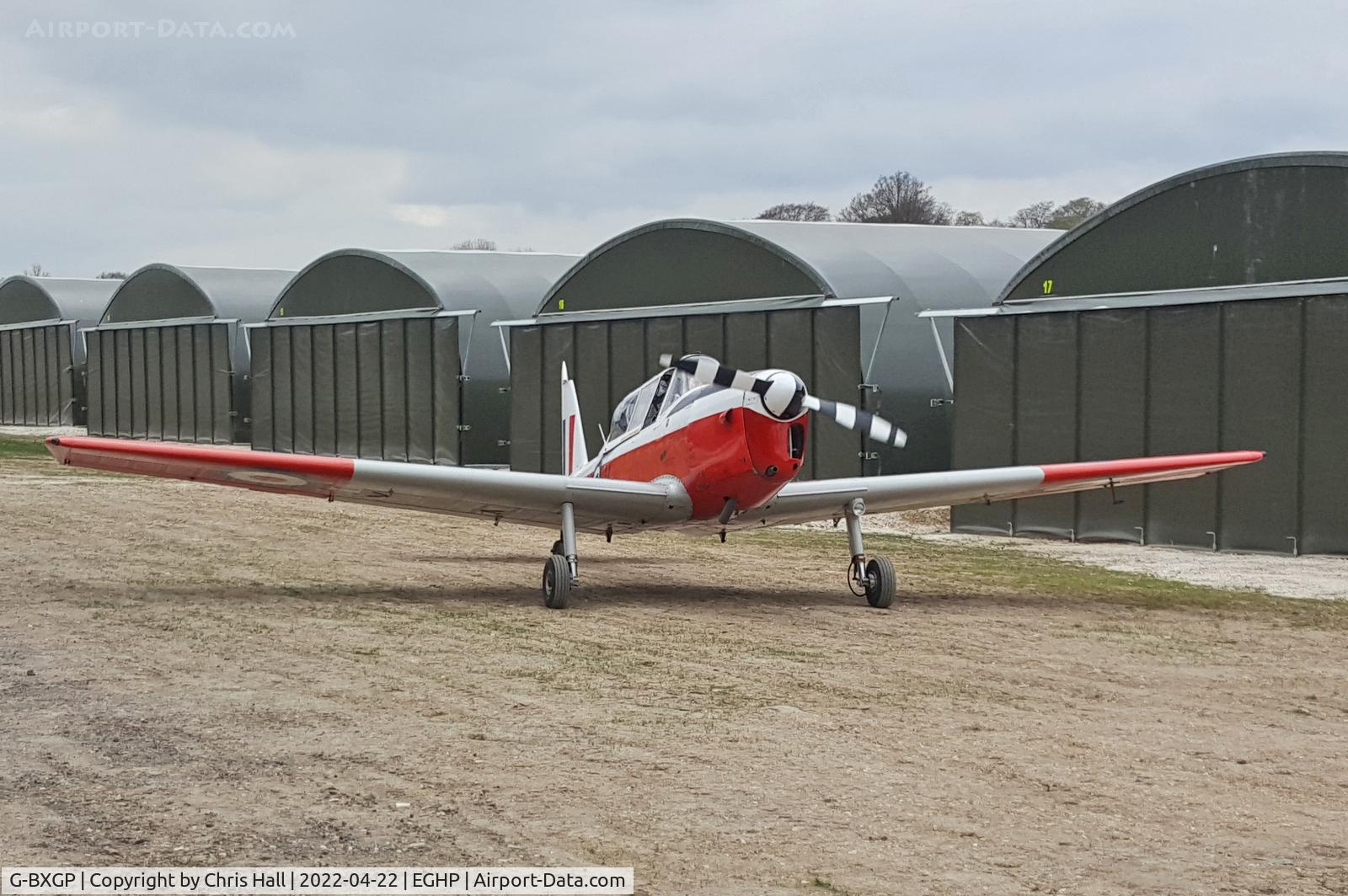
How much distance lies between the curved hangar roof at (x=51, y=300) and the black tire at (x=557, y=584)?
4349cm

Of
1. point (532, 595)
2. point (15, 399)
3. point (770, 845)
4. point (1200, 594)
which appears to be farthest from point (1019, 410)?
point (15, 399)

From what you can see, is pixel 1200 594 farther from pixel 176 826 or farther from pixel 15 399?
pixel 15 399

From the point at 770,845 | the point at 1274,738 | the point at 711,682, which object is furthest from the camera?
the point at 711,682

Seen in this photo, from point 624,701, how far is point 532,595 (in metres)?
5.77

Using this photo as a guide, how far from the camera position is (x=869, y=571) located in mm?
14359

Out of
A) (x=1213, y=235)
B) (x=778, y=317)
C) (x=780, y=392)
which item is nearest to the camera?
(x=780, y=392)

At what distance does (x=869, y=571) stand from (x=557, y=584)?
9.96 feet

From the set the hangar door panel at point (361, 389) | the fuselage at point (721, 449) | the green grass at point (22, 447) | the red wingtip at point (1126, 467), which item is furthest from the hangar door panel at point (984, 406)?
the green grass at point (22, 447)

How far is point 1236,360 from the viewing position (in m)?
19.5

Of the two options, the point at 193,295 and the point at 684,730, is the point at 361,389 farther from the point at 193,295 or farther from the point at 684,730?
the point at 684,730

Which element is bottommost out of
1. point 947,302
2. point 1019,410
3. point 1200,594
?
point 1200,594

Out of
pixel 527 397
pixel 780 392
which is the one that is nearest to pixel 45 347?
pixel 527 397

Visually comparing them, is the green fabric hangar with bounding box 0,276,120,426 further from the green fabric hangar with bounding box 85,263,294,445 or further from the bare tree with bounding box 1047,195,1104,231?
the bare tree with bounding box 1047,195,1104,231

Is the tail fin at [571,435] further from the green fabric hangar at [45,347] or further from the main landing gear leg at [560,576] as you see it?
the green fabric hangar at [45,347]
